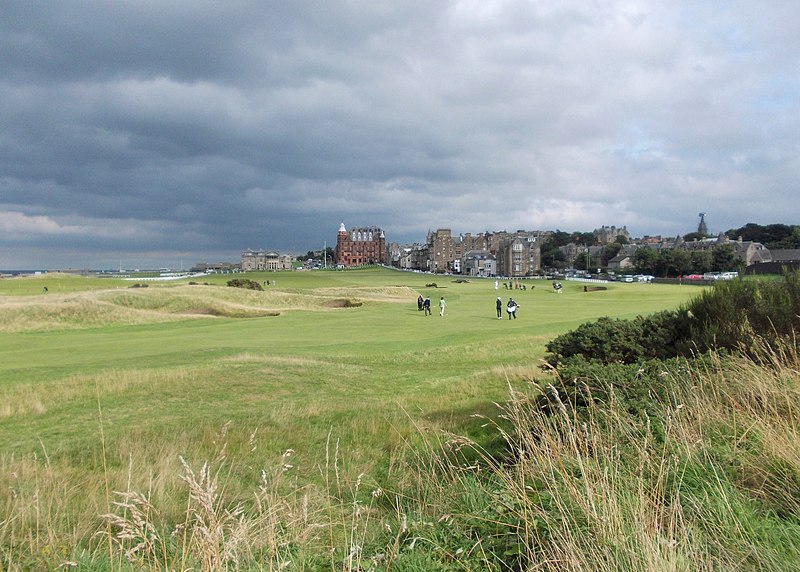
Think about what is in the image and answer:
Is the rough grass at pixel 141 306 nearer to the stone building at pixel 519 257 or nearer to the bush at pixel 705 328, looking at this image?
the bush at pixel 705 328

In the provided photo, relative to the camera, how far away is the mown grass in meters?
4.16

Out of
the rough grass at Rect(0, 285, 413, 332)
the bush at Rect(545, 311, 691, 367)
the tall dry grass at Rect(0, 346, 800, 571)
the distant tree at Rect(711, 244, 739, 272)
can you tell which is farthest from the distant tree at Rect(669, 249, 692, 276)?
the tall dry grass at Rect(0, 346, 800, 571)

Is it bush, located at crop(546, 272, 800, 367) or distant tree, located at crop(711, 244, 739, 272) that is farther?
distant tree, located at crop(711, 244, 739, 272)

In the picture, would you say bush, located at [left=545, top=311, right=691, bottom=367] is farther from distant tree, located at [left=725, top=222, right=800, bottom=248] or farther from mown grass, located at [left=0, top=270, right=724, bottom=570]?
distant tree, located at [left=725, top=222, right=800, bottom=248]

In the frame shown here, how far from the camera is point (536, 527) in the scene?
394 centimetres

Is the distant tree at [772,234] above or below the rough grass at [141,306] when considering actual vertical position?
above

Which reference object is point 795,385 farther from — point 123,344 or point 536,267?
point 536,267

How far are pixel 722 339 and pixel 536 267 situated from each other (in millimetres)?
170944

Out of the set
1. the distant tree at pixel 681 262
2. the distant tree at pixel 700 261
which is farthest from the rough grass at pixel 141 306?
the distant tree at pixel 700 261

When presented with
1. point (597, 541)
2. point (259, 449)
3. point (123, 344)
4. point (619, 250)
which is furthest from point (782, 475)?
point (619, 250)

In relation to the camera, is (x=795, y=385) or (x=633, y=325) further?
(x=633, y=325)

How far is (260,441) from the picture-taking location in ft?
31.9

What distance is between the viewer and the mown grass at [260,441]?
Answer: 13.6 feet

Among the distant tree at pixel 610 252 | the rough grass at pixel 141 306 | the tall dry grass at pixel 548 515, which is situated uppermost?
the distant tree at pixel 610 252
